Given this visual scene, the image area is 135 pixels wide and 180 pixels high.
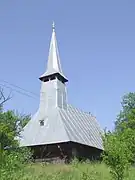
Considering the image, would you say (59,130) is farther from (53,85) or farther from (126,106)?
(126,106)

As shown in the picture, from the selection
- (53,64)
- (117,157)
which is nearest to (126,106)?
(53,64)

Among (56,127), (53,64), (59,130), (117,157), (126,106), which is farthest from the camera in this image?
(126,106)

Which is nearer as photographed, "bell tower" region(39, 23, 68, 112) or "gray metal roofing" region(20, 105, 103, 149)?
"gray metal roofing" region(20, 105, 103, 149)

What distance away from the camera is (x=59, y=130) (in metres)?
33.7

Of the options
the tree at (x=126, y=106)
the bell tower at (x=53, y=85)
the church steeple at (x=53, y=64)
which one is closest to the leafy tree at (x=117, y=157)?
the bell tower at (x=53, y=85)

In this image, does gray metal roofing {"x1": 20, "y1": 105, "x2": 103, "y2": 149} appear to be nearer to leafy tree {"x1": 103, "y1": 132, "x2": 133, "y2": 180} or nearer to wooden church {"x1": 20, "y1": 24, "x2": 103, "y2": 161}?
wooden church {"x1": 20, "y1": 24, "x2": 103, "y2": 161}

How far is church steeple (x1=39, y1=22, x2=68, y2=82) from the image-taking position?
3957 centimetres

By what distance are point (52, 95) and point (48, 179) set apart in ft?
69.6

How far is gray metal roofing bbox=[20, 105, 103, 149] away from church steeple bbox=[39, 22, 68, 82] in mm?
4033

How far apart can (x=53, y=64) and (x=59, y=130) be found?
9907mm

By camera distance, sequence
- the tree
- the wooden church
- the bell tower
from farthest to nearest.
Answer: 1. the tree
2. the bell tower
3. the wooden church

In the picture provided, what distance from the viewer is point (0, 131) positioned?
1365 cm

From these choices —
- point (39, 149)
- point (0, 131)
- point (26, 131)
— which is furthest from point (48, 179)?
point (26, 131)

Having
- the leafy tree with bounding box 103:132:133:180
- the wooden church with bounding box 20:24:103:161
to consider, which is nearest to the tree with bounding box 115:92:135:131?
the wooden church with bounding box 20:24:103:161
